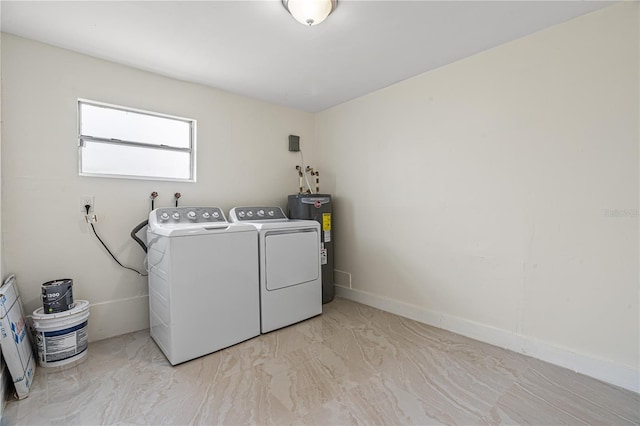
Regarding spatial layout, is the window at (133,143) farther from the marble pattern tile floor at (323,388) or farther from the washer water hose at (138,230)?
the marble pattern tile floor at (323,388)

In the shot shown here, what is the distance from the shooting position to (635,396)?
1.60 meters

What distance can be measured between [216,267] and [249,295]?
375mm

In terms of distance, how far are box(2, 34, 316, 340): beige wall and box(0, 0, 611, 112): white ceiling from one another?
0.17 metres

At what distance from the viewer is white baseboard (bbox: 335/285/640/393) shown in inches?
66.6

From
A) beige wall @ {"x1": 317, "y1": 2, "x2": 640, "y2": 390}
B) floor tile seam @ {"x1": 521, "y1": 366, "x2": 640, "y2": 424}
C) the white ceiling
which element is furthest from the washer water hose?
floor tile seam @ {"x1": 521, "y1": 366, "x2": 640, "y2": 424}

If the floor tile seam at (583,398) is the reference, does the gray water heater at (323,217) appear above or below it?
above

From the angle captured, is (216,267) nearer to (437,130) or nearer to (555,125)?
(437,130)

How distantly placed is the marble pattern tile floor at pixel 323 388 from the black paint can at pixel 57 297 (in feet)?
1.29

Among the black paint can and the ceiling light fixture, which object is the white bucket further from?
the ceiling light fixture

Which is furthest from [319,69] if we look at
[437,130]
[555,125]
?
[555,125]

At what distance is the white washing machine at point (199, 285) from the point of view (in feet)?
6.39

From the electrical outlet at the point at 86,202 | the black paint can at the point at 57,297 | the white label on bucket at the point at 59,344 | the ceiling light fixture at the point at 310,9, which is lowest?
the white label on bucket at the point at 59,344

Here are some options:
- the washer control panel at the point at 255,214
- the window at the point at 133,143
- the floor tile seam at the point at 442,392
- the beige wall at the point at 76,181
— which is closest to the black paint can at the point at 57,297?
the beige wall at the point at 76,181

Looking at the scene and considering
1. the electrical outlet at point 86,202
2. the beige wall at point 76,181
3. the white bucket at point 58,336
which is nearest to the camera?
the white bucket at point 58,336
